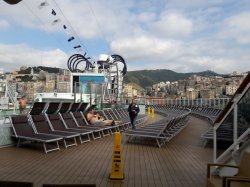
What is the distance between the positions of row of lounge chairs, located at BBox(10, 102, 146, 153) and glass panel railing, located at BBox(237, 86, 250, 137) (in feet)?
14.7

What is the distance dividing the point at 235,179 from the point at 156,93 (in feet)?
245

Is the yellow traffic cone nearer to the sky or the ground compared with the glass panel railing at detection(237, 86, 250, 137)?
nearer to the ground

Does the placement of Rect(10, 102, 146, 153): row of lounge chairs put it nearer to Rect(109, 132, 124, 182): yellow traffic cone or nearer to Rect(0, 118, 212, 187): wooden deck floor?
Rect(0, 118, 212, 187): wooden deck floor

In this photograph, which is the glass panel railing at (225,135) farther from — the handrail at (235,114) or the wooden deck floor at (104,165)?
the wooden deck floor at (104,165)

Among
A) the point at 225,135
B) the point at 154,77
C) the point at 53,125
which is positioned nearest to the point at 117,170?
the point at 225,135

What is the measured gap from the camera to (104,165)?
654cm

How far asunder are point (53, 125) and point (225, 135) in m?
5.72

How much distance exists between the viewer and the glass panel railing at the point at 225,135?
500 centimetres

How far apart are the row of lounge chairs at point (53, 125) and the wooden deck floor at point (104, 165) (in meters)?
0.33

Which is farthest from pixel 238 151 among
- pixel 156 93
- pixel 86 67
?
pixel 156 93

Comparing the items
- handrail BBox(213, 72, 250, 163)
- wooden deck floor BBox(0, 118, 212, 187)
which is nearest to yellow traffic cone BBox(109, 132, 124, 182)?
wooden deck floor BBox(0, 118, 212, 187)

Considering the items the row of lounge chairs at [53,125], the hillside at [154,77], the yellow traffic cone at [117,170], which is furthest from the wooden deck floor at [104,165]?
the hillside at [154,77]

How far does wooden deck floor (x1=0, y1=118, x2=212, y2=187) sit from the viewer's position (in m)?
5.36

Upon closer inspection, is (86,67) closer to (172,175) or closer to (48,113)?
(48,113)
